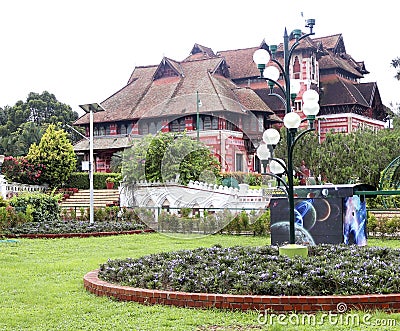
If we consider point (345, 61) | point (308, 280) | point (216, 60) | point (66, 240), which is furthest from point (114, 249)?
point (345, 61)

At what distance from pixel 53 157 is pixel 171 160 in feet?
83.9

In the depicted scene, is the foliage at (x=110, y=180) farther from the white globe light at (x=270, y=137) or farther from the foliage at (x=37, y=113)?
the white globe light at (x=270, y=137)

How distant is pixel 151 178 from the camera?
591 inches

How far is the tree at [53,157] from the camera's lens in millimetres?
38094

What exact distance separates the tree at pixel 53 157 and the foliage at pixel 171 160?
76.3 feet

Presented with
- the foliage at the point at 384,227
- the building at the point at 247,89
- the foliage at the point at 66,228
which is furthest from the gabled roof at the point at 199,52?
the foliage at the point at 384,227

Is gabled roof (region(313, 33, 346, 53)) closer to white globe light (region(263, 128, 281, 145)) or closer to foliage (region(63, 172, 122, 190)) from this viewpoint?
foliage (region(63, 172, 122, 190))

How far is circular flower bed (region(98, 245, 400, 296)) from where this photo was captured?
7574 mm

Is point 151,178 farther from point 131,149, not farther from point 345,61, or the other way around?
point 345,61

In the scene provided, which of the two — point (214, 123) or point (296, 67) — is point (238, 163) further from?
point (296, 67)

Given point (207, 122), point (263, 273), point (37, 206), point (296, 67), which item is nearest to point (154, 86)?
point (296, 67)

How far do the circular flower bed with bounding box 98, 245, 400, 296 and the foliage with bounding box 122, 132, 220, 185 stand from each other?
368cm

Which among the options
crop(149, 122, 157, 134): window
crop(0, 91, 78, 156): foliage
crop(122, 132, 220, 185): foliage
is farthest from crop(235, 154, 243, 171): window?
crop(0, 91, 78, 156): foliage

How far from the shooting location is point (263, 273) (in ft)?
26.8
